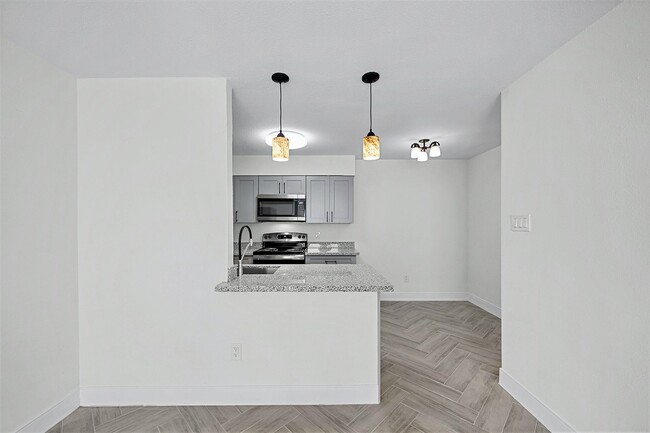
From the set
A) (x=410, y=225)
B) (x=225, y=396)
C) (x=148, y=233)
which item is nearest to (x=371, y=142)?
(x=148, y=233)

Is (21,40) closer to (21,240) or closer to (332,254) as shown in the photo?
(21,240)

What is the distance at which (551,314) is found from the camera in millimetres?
1815

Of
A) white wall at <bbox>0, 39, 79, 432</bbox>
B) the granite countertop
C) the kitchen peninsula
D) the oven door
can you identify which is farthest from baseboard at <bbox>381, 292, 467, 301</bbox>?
white wall at <bbox>0, 39, 79, 432</bbox>

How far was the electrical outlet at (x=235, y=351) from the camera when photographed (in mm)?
2061

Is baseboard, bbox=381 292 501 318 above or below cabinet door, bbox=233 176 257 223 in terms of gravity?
below

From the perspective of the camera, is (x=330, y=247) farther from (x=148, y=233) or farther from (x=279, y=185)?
(x=148, y=233)

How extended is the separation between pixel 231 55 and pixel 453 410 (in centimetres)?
289

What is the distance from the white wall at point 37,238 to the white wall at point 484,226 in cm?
470

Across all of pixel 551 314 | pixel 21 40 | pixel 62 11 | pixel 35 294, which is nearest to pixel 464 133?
pixel 551 314

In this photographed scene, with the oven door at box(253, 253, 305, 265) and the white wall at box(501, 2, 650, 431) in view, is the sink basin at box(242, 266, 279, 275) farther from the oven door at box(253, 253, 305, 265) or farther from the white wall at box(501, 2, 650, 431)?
the white wall at box(501, 2, 650, 431)

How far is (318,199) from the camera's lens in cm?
453

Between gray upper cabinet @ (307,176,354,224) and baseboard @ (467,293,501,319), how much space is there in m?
2.36

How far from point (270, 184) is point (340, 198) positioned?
3.75ft

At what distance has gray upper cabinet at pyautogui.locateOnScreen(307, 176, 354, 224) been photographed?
4516mm
